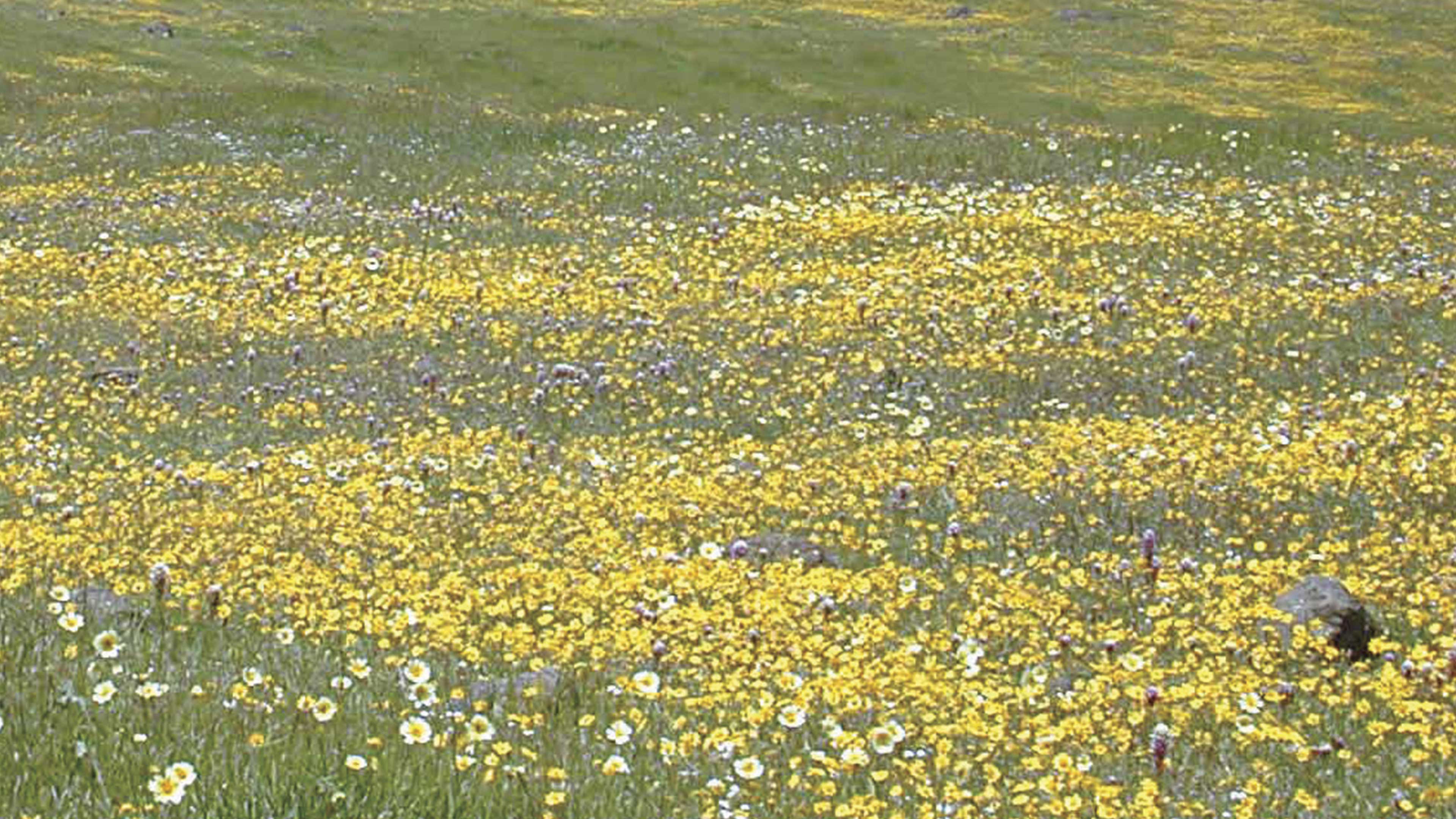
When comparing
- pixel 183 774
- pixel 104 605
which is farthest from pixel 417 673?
pixel 104 605

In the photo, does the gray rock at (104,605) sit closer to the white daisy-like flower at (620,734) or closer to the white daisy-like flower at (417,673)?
the white daisy-like flower at (417,673)

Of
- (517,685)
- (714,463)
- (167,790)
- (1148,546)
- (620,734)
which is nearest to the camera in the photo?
(167,790)

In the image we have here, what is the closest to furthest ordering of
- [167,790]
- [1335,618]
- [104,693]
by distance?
1. [167,790]
2. [104,693]
3. [1335,618]

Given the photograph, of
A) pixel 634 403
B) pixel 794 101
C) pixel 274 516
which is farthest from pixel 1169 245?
pixel 794 101

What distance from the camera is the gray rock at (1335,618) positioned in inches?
390

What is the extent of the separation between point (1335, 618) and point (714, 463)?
661 centimetres

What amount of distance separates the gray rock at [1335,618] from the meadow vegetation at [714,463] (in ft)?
0.38

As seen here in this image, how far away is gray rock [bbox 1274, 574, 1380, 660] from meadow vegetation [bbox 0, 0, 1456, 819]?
117mm

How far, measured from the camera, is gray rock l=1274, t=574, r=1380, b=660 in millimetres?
9898

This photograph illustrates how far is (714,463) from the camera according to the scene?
15312 millimetres

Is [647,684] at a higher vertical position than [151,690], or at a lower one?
lower


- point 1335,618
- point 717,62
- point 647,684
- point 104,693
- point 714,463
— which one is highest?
point 104,693

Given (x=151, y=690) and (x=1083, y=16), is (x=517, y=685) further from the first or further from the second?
(x=1083, y=16)

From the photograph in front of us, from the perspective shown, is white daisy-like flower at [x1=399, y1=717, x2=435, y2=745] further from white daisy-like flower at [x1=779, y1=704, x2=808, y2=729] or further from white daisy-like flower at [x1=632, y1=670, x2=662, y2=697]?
white daisy-like flower at [x1=779, y1=704, x2=808, y2=729]
